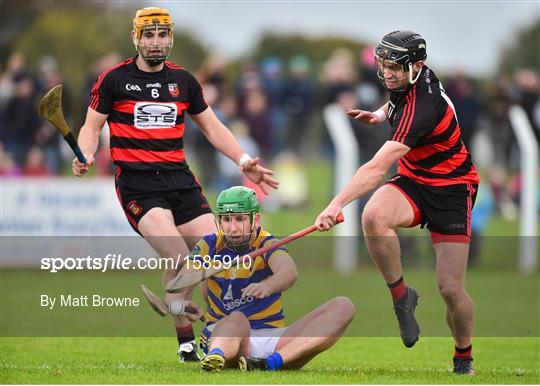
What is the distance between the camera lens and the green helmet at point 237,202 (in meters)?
8.71

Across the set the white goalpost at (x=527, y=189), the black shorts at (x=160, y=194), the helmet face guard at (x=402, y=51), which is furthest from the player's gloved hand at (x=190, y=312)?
the white goalpost at (x=527, y=189)

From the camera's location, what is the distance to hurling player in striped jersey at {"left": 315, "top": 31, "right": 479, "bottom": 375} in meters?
8.85

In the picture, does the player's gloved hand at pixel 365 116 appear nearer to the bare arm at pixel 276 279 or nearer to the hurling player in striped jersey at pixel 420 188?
the hurling player in striped jersey at pixel 420 188

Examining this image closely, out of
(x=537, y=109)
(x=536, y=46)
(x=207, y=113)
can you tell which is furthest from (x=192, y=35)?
(x=207, y=113)

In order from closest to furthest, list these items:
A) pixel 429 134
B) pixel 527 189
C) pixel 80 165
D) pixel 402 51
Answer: pixel 402 51, pixel 429 134, pixel 80 165, pixel 527 189

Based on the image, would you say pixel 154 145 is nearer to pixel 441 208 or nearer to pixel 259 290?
pixel 259 290

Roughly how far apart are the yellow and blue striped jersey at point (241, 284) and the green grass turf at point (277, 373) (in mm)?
448

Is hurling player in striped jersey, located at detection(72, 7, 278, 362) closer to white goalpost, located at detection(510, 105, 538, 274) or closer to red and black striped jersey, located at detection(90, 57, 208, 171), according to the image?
red and black striped jersey, located at detection(90, 57, 208, 171)

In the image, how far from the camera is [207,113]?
32.9 ft

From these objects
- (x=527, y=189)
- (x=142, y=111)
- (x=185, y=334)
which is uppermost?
(x=142, y=111)

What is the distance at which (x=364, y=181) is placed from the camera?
862cm

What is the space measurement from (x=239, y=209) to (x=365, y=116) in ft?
4.53

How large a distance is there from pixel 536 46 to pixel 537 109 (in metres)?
28.7

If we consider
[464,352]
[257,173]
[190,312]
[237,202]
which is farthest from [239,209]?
[464,352]
